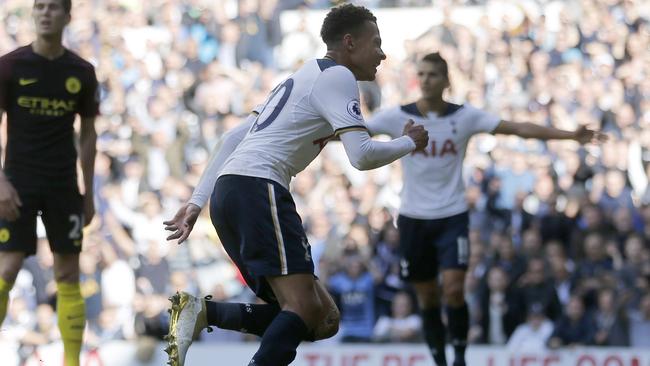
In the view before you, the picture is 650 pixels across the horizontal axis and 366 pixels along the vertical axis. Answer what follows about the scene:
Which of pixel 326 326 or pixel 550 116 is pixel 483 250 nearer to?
pixel 550 116

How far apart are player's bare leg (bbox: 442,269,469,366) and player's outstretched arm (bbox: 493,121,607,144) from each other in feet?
3.94

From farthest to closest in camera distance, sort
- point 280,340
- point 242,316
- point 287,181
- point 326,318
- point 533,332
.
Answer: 1. point 533,332
2. point 242,316
3. point 326,318
4. point 287,181
5. point 280,340

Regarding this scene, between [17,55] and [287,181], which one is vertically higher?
[17,55]

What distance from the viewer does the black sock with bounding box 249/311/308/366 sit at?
7.67m

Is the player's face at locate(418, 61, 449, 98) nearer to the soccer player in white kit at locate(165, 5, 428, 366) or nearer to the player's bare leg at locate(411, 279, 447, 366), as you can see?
the player's bare leg at locate(411, 279, 447, 366)

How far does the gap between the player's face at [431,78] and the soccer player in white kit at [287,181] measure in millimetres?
3090

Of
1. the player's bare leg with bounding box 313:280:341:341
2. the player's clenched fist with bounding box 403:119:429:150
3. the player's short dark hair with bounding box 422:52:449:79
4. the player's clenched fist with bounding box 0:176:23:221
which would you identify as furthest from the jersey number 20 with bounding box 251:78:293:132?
the player's short dark hair with bounding box 422:52:449:79

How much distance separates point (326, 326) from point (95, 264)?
9.99m

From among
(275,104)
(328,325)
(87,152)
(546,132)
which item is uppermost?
(275,104)

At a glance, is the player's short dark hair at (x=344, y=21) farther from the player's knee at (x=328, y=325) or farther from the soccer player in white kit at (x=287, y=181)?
the player's knee at (x=328, y=325)

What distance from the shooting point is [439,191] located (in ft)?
36.9

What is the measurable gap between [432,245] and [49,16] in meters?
3.73

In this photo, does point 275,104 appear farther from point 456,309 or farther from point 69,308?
point 456,309

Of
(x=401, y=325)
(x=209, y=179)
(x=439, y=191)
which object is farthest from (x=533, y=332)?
(x=209, y=179)
